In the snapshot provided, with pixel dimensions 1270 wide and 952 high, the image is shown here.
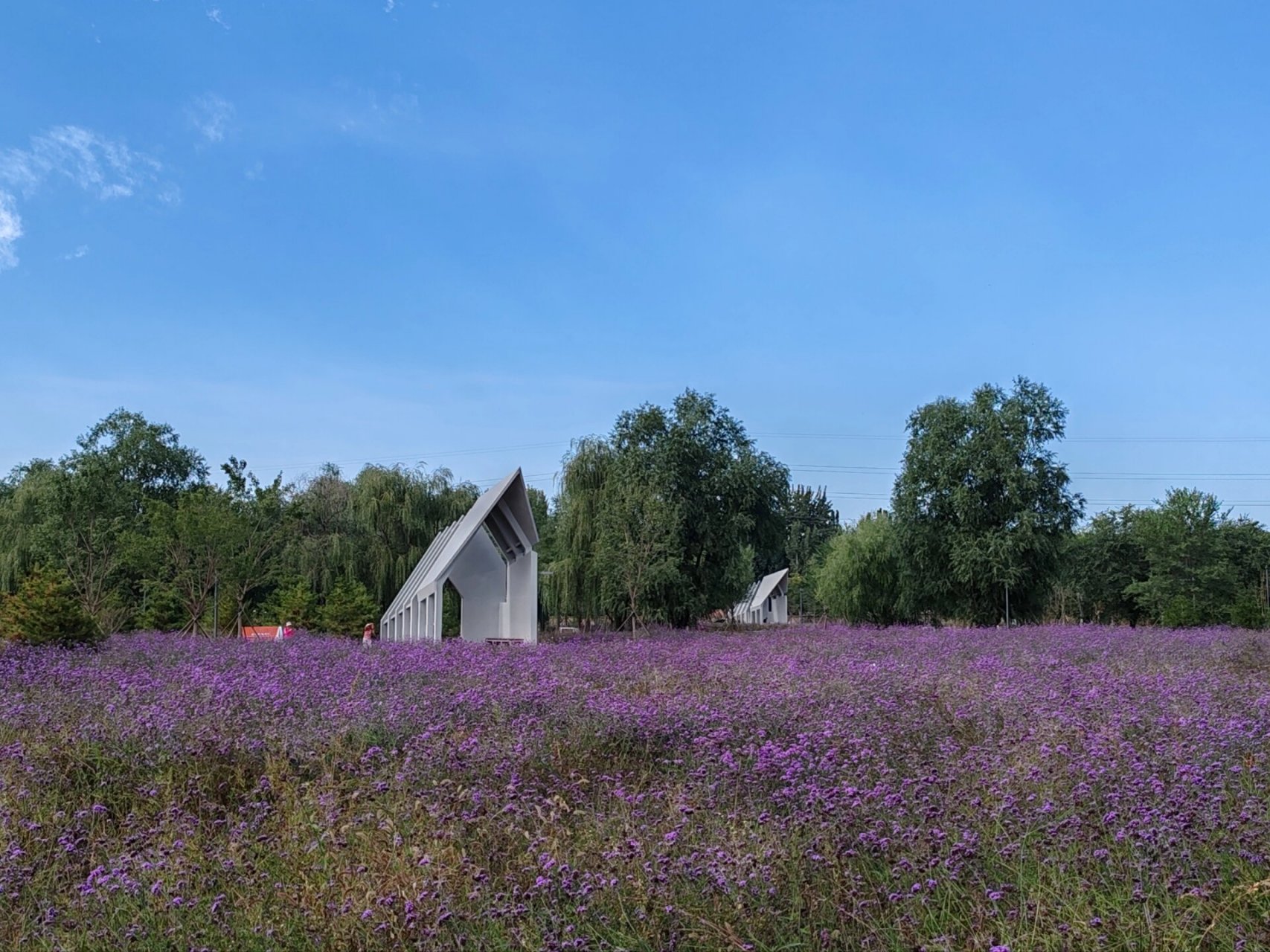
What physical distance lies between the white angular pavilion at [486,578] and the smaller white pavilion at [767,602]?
138 ft

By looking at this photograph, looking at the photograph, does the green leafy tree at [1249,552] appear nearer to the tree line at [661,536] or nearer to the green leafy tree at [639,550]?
the tree line at [661,536]

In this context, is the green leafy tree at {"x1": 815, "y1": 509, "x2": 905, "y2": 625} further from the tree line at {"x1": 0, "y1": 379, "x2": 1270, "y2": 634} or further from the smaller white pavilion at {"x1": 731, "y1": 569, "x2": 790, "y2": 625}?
the smaller white pavilion at {"x1": 731, "y1": 569, "x2": 790, "y2": 625}

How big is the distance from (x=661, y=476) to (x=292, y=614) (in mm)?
11816

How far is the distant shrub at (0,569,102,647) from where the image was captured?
50.2 feet

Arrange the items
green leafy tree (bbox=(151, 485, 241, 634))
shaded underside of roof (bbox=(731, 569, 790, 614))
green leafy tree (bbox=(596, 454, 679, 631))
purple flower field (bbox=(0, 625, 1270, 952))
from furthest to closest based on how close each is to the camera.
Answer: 1. shaded underside of roof (bbox=(731, 569, 790, 614))
2. green leafy tree (bbox=(596, 454, 679, 631))
3. green leafy tree (bbox=(151, 485, 241, 634))
4. purple flower field (bbox=(0, 625, 1270, 952))

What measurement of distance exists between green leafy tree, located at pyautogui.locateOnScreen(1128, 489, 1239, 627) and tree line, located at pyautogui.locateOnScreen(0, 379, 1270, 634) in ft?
0.31

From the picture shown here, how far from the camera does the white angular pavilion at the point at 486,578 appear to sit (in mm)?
21141

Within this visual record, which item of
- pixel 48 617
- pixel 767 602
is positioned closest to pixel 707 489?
pixel 48 617

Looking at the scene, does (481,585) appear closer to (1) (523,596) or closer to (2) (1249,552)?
(1) (523,596)

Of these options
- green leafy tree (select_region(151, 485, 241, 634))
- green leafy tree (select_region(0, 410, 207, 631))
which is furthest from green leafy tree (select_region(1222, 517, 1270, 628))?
green leafy tree (select_region(0, 410, 207, 631))

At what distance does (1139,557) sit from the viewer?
54.8m

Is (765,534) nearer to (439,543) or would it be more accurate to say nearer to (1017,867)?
(439,543)

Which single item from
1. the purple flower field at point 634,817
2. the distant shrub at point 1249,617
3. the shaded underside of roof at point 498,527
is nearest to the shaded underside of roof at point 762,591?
the distant shrub at point 1249,617

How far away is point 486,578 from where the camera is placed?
25.4 meters
